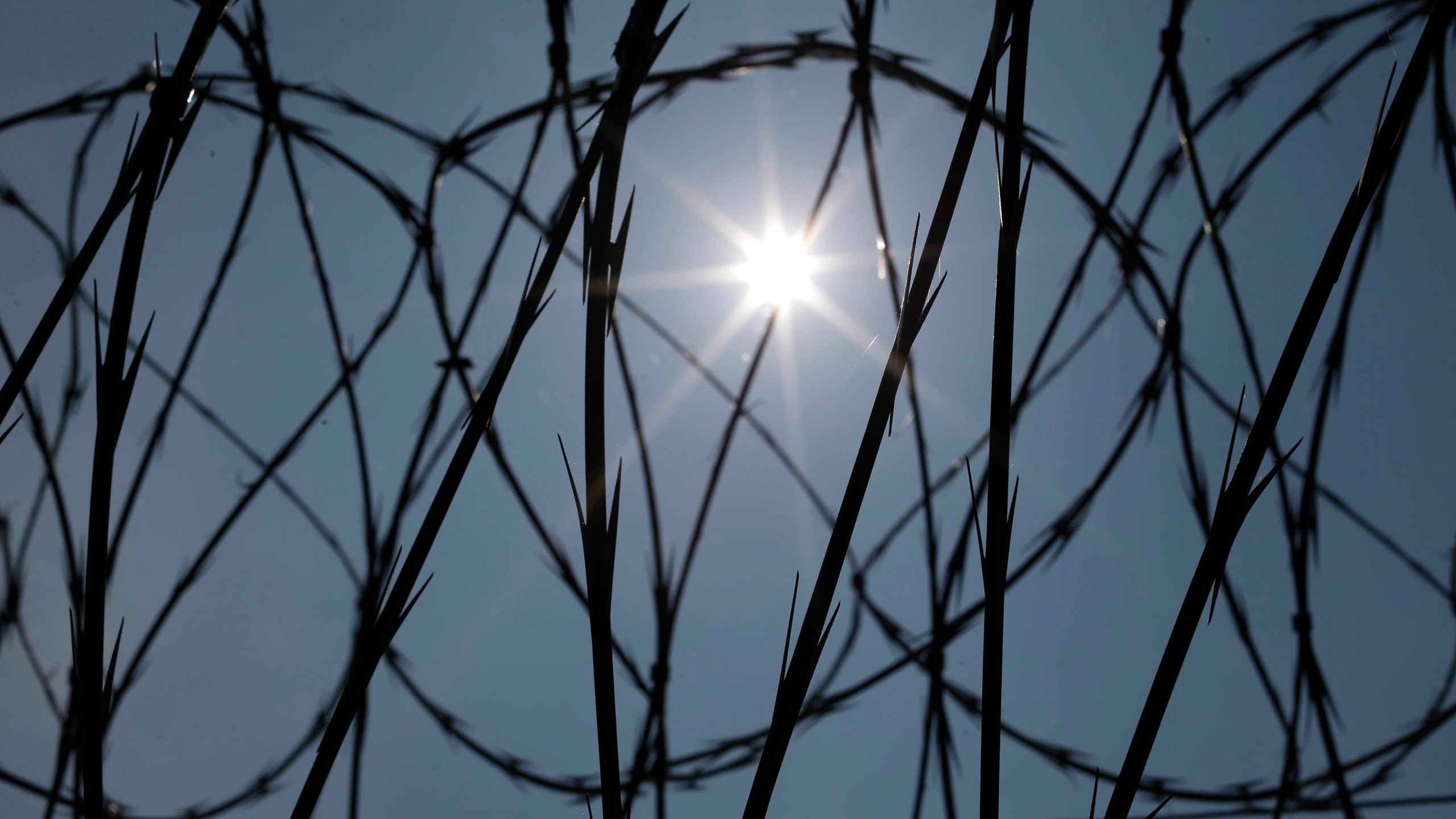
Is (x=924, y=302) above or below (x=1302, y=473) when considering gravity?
below

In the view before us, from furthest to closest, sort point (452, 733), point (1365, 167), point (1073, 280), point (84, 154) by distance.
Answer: point (84, 154) < point (452, 733) < point (1073, 280) < point (1365, 167)

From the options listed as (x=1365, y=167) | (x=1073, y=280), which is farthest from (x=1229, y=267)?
(x=1365, y=167)

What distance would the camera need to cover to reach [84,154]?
471cm

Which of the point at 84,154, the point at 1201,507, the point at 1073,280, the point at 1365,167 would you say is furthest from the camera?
the point at 84,154

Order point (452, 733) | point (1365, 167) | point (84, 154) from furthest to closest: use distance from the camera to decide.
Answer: point (84, 154) < point (452, 733) < point (1365, 167)

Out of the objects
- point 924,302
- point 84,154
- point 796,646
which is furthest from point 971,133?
point 84,154

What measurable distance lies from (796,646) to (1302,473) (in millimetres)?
4488

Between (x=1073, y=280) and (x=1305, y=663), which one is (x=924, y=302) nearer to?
(x=1073, y=280)

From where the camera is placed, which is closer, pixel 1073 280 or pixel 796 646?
pixel 796 646

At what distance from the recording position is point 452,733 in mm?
4410

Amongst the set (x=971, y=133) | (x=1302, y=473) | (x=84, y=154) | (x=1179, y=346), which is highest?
(x=84, y=154)

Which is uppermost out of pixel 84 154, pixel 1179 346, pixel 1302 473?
pixel 84 154

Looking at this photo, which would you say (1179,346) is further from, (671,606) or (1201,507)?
(671,606)

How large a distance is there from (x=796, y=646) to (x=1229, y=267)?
11.6 ft
